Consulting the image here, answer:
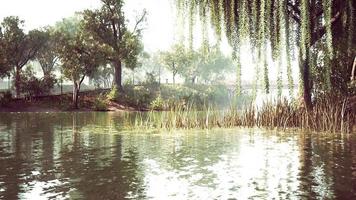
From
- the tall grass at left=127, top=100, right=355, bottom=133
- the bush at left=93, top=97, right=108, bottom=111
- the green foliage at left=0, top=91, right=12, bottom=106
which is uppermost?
the green foliage at left=0, top=91, right=12, bottom=106

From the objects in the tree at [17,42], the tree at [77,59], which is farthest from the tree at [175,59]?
the tree at [77,59]

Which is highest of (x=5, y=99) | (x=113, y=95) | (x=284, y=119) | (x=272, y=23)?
(x=272, y=23)

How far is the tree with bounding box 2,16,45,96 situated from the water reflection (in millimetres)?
41652

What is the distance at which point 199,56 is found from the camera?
9175cm

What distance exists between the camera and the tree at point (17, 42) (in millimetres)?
58438

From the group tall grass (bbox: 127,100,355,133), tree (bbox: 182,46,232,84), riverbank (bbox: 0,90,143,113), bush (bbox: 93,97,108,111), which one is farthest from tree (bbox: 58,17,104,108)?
tree (bbox: 182,46,232,84)

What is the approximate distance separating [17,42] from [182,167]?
5410 cm

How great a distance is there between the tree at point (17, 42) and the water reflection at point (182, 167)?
41.7m

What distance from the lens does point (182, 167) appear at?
39.5 feet

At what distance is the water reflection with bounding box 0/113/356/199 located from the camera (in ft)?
29.6

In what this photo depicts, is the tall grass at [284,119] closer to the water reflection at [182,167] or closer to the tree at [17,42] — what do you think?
the water reflection at [182,167]

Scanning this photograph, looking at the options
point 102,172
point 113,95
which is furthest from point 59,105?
point 102,172

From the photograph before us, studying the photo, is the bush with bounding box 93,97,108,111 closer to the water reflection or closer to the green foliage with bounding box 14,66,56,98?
the green foliage with bounding box 14,66,56,98

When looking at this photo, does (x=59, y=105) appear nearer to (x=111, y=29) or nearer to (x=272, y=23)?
(x=111, y=29)
